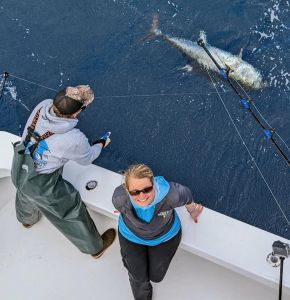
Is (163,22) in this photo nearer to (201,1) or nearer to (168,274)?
(201,1)

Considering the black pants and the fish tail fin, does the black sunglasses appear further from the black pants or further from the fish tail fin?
the fish tail fin

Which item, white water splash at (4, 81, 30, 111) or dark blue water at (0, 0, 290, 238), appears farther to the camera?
white water splash at (4, 81, 30, 111)

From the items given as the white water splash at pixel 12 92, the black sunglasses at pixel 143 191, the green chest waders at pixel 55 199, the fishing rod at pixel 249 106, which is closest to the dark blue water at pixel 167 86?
the white water splash at pixel 12 92

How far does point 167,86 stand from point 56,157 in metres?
2.18

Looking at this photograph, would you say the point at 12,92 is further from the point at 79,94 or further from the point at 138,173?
the point at 138,173

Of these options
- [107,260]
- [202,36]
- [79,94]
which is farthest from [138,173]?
[202,36]

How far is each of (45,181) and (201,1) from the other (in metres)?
3.30

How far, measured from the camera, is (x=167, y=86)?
15.0ft

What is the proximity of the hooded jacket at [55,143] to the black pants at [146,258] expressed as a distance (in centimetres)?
64

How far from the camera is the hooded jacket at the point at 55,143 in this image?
259 centimetres

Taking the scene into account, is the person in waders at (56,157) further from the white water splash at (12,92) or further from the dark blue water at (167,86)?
the white water splash at (12,92)

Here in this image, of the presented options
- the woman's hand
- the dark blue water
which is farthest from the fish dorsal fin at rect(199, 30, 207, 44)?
the woman's hand

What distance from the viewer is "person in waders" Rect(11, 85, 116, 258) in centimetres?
259

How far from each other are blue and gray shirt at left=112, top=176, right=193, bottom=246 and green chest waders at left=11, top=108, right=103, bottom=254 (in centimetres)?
49
